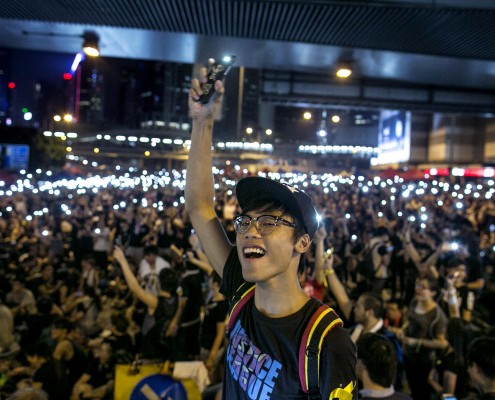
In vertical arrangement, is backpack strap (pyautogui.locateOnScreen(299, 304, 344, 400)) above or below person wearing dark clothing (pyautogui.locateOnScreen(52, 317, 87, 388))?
above

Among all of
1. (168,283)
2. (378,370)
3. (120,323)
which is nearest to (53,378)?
(120,323)

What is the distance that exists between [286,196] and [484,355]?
2.14m

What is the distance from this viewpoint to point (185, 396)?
380 centimetres

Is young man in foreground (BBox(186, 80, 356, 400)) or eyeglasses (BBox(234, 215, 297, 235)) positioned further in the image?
eyeglasses (BBox(234, 215, 297, 235))

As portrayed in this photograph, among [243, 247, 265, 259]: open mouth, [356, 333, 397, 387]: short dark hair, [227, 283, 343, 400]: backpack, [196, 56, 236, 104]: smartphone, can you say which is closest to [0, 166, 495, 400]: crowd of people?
[356, 333, 397, 387]: short dark hair

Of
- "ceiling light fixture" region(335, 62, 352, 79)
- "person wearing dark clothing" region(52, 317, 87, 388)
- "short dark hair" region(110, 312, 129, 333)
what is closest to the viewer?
"person wearing dark clothing" region(52, 317, 87, 388)

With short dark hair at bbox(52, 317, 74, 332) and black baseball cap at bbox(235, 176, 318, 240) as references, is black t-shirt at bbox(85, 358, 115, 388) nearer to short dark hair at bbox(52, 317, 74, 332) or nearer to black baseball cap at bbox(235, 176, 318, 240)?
short dark hair at bbox(52, 317, 74, 332)

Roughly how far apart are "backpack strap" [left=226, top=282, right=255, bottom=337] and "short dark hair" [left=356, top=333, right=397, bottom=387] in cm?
137

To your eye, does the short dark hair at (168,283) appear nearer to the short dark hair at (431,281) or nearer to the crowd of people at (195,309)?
the crowd of people at (195,309)

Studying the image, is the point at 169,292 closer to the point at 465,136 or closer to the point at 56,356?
the point at 56,356

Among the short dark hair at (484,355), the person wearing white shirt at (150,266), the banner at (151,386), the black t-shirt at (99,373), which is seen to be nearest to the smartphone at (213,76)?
the short dark hair at (484,355)

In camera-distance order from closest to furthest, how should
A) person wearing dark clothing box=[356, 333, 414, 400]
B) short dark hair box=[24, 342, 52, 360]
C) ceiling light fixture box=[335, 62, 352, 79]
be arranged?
person wearing dark clothing box=[356, 333, 414, 400] → short dark hair box=[24, 342, 52, 360] → ceiling light fixture box=[335, 62, 352, 79]

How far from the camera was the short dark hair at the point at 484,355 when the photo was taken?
2972 millimetres

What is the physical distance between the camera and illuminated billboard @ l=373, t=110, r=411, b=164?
36.8m
